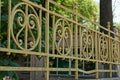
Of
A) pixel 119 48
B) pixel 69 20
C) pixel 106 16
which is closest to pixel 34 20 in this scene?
pixel 69 20

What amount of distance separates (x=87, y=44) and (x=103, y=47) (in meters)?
1.15

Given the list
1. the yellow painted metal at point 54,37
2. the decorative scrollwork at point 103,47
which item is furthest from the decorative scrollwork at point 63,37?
the decorative scrollwork at point 103,47

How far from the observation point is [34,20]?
3.95 m

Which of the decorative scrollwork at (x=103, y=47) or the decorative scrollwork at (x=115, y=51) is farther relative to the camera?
the decorative scrollwork at (x=115, y=51)

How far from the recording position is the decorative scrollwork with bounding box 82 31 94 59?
220 inches

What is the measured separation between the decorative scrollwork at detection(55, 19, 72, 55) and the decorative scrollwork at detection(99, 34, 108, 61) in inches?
69.7

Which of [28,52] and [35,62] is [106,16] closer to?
[35,62]

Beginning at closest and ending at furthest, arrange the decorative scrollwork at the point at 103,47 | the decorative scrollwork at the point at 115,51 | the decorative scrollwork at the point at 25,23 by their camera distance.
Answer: the decorative scrollwork at the point at 25,23 < the decorative scrollwork at the point at 103,47 < the decorative scrollwork at the point at 115,51

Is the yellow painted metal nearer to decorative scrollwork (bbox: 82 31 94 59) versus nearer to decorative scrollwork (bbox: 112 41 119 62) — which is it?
decorative scrollwork (bbox: 82 31 94 59)

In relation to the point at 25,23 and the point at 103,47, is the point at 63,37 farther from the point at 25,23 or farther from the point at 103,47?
the point at 103,47

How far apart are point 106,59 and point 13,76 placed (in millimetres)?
3145

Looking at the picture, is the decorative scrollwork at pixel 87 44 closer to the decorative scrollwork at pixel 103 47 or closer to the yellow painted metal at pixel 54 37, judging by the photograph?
the yellow painted metal at pixel 54 37

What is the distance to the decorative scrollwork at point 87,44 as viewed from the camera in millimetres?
5589

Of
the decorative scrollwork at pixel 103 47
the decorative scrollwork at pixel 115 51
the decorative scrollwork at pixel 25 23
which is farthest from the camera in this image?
the decorative scrollwork at pixel 115 51
